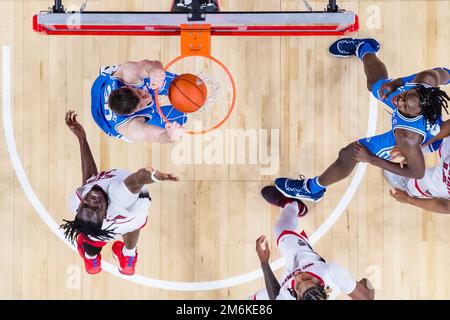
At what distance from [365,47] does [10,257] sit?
3565mm

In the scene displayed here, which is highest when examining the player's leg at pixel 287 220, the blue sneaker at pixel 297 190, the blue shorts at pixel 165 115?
the blue shorts at pixel 165 115

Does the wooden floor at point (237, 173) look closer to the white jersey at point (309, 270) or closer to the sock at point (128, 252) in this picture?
the sock at point (128, 252)

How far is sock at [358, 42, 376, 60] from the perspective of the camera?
3.77 meters

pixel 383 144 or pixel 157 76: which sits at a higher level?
pixel 157 76

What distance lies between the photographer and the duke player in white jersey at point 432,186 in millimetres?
3410

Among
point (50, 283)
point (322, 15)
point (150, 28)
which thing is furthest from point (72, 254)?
point (322, 15)

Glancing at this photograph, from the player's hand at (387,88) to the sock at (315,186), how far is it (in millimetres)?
871

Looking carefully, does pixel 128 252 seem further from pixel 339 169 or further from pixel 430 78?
pixel 430 78

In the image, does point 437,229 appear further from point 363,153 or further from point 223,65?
point 223,65

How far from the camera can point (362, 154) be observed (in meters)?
3.46

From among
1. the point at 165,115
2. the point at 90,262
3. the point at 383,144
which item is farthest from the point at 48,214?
the point at 383,144

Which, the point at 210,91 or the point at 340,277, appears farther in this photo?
the point at 210,91

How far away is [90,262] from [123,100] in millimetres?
1478

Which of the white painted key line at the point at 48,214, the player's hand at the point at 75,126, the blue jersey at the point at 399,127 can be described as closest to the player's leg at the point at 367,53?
the blue jersey at the point at 399,127
